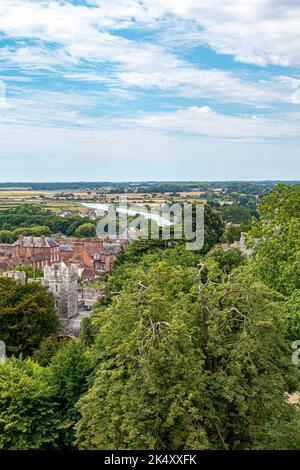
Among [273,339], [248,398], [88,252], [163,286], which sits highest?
[163,286]

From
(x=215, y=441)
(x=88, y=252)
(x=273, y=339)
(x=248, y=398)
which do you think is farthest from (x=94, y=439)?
(x=88, y=252)

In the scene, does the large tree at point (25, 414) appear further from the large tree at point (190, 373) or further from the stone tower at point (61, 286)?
the stone tower at point (61, 286)

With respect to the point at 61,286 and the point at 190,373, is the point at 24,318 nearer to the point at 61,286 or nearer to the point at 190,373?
the point at 61,286

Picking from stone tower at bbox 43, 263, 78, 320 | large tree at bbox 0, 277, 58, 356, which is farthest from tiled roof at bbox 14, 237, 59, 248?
large tree at bbox 0, 277, 58, 356

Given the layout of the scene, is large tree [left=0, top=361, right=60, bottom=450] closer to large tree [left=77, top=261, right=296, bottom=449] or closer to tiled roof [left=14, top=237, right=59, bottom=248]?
large tree [left=77, top=261, right=296, bottom=449]

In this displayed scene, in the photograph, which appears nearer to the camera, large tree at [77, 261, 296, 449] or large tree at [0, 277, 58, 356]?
large tree at [77, 261, 296, 449]
